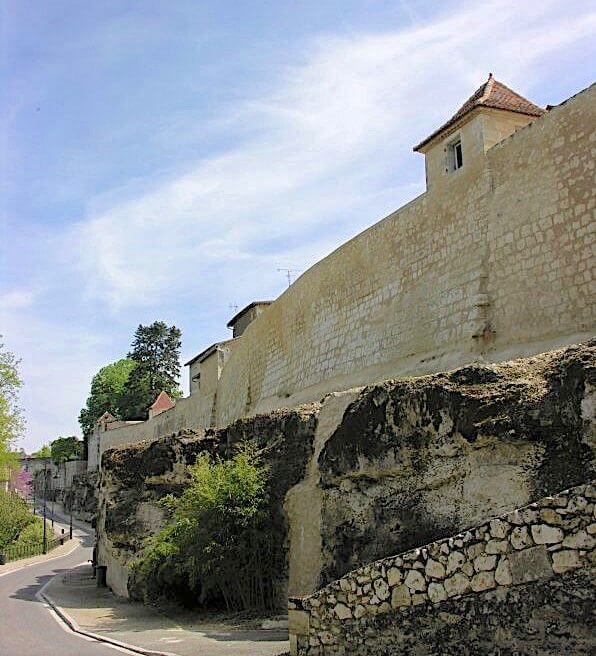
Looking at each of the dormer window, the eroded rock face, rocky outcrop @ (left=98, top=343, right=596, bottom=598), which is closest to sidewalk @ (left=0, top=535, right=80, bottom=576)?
the eroded rock face

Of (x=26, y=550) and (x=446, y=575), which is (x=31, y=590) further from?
(x=446, y=575)

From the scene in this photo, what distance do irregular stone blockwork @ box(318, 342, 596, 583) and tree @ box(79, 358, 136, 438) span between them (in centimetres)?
6602

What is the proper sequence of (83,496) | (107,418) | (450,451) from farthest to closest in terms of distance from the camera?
(83,496) < (107,418) < (450,451)

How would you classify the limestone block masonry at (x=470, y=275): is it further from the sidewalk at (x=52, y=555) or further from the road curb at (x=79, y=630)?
the sidewalk at (x=52, y=555)

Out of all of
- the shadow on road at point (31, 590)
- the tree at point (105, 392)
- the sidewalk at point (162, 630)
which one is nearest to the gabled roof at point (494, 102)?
the sidewalk at point (162, 630)

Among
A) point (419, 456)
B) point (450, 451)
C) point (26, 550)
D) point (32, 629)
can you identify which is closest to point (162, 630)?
point (32, 629)

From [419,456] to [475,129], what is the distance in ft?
36.2

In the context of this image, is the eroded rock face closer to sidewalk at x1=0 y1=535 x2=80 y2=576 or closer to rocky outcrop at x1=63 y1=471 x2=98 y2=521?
sidewalk at x1=0 y1=535 x2=80 y2=576

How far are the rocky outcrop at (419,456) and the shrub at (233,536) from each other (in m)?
0.38

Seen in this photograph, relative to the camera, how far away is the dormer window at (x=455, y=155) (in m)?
19.6

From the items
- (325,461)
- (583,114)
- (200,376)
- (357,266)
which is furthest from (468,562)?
(200,376)

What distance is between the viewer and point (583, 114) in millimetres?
14461

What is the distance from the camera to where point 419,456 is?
10.8 meters

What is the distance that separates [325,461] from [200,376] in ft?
108
